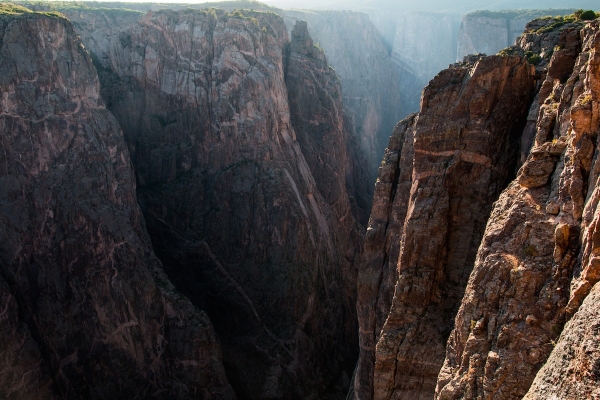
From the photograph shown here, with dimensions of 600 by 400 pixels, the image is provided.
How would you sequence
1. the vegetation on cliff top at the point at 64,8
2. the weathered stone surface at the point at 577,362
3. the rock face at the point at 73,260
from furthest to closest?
the vegetation on cliff top at the point at 64,8
the rock face at the point at 73,260
the weathered stone surface at the point at 577,362

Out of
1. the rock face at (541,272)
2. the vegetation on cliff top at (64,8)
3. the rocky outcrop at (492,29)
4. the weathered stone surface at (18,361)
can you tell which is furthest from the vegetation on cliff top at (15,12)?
the rocky outcrop at (492,29)

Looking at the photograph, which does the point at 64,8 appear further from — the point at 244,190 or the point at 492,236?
the point at 492,236

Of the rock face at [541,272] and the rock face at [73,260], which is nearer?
the rock face at [541,272]

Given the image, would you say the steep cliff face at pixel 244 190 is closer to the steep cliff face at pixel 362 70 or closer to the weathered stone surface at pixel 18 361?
the weathered stone surface at pixel 18 361

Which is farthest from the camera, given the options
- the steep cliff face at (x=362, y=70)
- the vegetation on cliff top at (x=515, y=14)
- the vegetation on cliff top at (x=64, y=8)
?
the vegetation on cliff top at (x=515, y=14)

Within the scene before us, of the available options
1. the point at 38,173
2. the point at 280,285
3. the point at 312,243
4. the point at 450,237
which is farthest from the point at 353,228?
the point at 450,237

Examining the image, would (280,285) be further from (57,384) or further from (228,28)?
(228,28)
